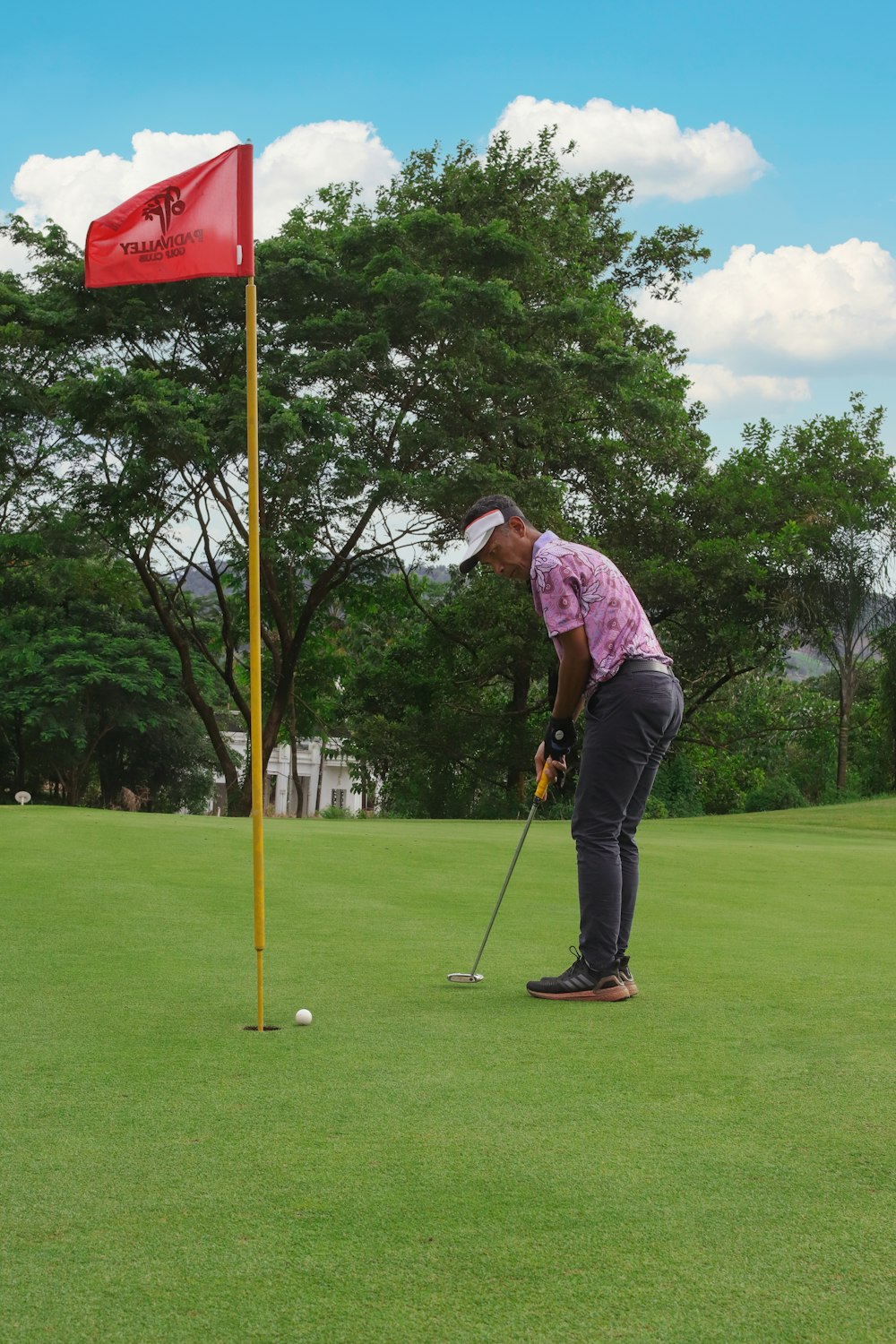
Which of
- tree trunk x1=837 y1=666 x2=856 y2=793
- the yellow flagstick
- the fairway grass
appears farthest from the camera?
tree trunk x1=837 y1=666 x2=856 y2=793

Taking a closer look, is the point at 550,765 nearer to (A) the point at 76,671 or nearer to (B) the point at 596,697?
(B) the point at 596,697

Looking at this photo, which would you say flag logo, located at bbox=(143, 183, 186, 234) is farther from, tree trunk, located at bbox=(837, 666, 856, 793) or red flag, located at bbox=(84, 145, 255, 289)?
tree trunk, located at bbox=(837, 666, 856, 793)

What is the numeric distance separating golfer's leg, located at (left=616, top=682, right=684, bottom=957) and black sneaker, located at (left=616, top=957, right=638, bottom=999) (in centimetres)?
5

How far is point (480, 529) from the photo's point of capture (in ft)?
17.4

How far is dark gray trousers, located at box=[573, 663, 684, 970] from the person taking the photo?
5223mm

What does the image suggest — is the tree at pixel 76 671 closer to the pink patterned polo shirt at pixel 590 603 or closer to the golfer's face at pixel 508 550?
the golfer's face at pixel 508 550

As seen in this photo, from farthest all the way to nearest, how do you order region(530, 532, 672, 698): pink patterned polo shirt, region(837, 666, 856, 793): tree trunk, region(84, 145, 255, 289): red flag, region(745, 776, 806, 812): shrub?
region(745, 776, 806, 812): shrub < region(837, 666, 856, 793): tree trunk < region(84, 145, 255, 289): red flag < region(530, 532, 672, 698): pink patterned polo shirt

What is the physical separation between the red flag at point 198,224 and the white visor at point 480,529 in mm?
1453

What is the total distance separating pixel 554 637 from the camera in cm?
524

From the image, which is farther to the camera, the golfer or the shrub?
the shrub

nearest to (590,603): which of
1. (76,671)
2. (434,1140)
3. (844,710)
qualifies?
(434,1140)

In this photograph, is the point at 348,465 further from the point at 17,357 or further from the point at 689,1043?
the point at 689,1043

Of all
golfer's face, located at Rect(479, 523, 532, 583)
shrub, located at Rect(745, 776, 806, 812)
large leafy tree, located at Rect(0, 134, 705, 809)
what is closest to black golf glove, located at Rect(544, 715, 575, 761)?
golfer's face, located at Rect(479, 523, 532, 583)

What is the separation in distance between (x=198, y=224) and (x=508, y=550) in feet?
6.57
